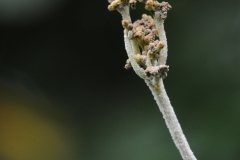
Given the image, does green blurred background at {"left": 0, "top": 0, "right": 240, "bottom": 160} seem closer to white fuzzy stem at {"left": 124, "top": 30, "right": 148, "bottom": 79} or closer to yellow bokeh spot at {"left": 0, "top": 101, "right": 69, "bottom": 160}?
yellow bokeh spot at {"left": 0, "top": 101, "right": 69, "bottom": 160}

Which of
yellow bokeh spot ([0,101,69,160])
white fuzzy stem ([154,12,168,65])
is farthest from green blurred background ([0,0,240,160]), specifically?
white fuzzy stem ([154,12,168,65])

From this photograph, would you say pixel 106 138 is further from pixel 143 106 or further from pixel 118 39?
pixel 118 39

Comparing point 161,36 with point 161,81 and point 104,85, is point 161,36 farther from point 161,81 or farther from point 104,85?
point 104,85

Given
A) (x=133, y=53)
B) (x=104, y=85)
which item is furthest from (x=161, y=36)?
(x=104, y=85)

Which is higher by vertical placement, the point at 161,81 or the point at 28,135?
the point at 28,135

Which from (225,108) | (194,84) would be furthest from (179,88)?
(225,108)

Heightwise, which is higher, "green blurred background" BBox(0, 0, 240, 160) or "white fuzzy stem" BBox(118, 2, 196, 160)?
"green blurred background" BBox(0, 0, 240, 160)

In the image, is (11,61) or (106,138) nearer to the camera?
(106,138)

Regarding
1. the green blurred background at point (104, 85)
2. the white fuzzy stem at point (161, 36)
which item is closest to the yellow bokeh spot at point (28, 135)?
the green blurred background at point (104, 85)
